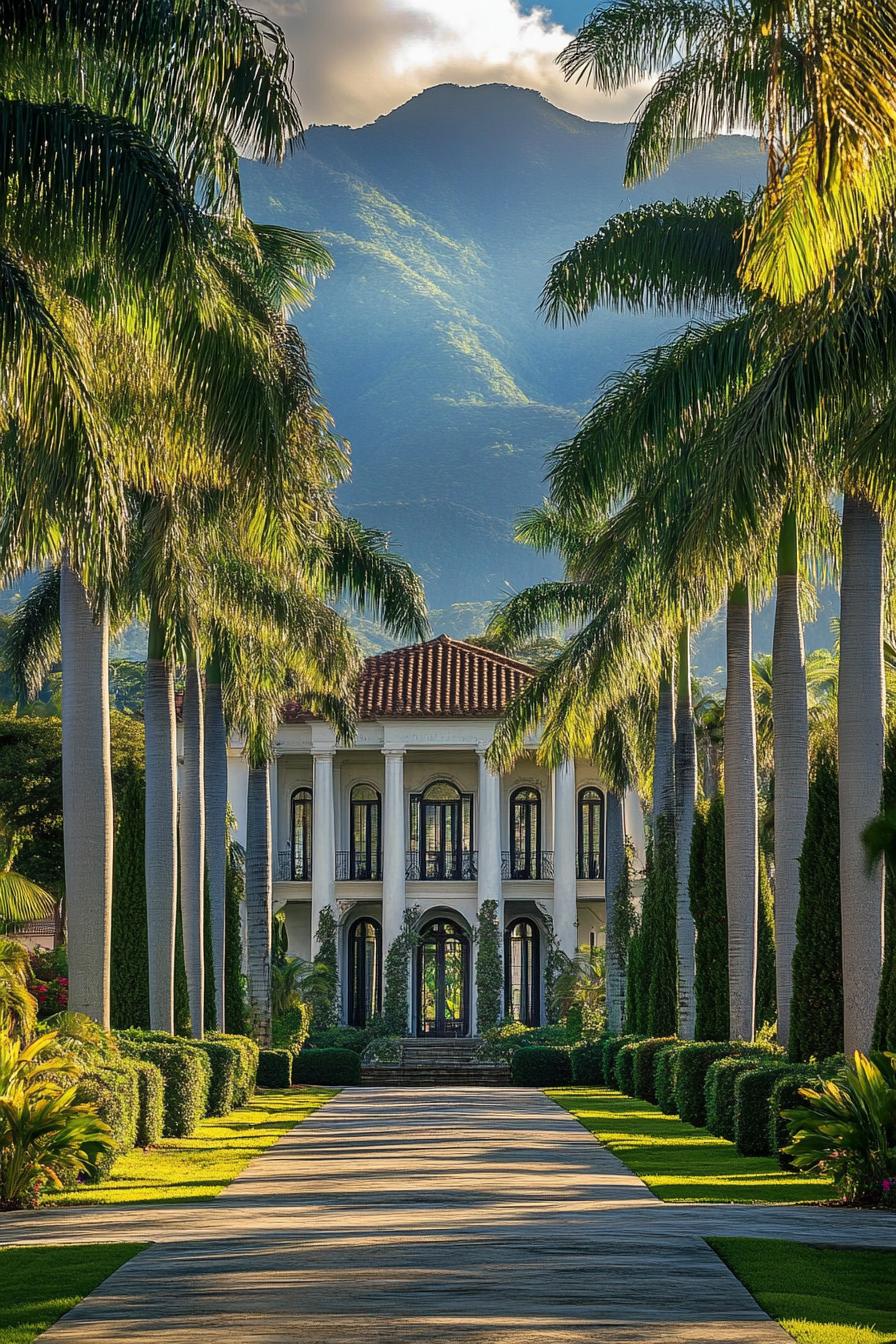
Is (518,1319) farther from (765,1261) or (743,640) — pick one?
(743,640)

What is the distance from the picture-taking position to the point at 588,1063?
3544 cm

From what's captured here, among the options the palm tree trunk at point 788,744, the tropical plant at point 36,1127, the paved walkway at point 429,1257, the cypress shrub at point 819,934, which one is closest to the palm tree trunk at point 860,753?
the cypress shrub at point 819,934

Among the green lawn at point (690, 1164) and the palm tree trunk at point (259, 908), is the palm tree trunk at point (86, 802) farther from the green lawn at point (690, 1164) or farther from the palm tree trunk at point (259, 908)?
the palm tree trunk at point (259, 908)

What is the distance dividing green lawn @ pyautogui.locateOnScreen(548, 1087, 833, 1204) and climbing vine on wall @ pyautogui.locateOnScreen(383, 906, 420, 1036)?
18856mm

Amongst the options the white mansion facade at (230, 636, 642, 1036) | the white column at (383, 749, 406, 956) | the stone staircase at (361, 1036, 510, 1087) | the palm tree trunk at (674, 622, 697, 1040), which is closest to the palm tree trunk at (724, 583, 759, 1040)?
the palm tree trunk at (674, 622, 697, 1040)

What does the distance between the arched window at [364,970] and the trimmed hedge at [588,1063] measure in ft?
48.8

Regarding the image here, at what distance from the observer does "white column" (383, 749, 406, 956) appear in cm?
4697

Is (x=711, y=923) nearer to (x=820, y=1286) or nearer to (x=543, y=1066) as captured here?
(x=543, y=1066)

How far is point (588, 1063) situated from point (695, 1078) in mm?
14162

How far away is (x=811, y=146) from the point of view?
895 centimetres

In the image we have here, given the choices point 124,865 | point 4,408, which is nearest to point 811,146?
point 4,408

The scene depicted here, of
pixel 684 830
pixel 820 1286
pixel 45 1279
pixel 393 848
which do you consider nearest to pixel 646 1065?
pixel 684 830

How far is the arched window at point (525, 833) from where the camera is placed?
50.2m

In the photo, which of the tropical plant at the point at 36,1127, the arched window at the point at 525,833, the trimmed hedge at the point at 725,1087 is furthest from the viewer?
the arched window at the point at 525,833
